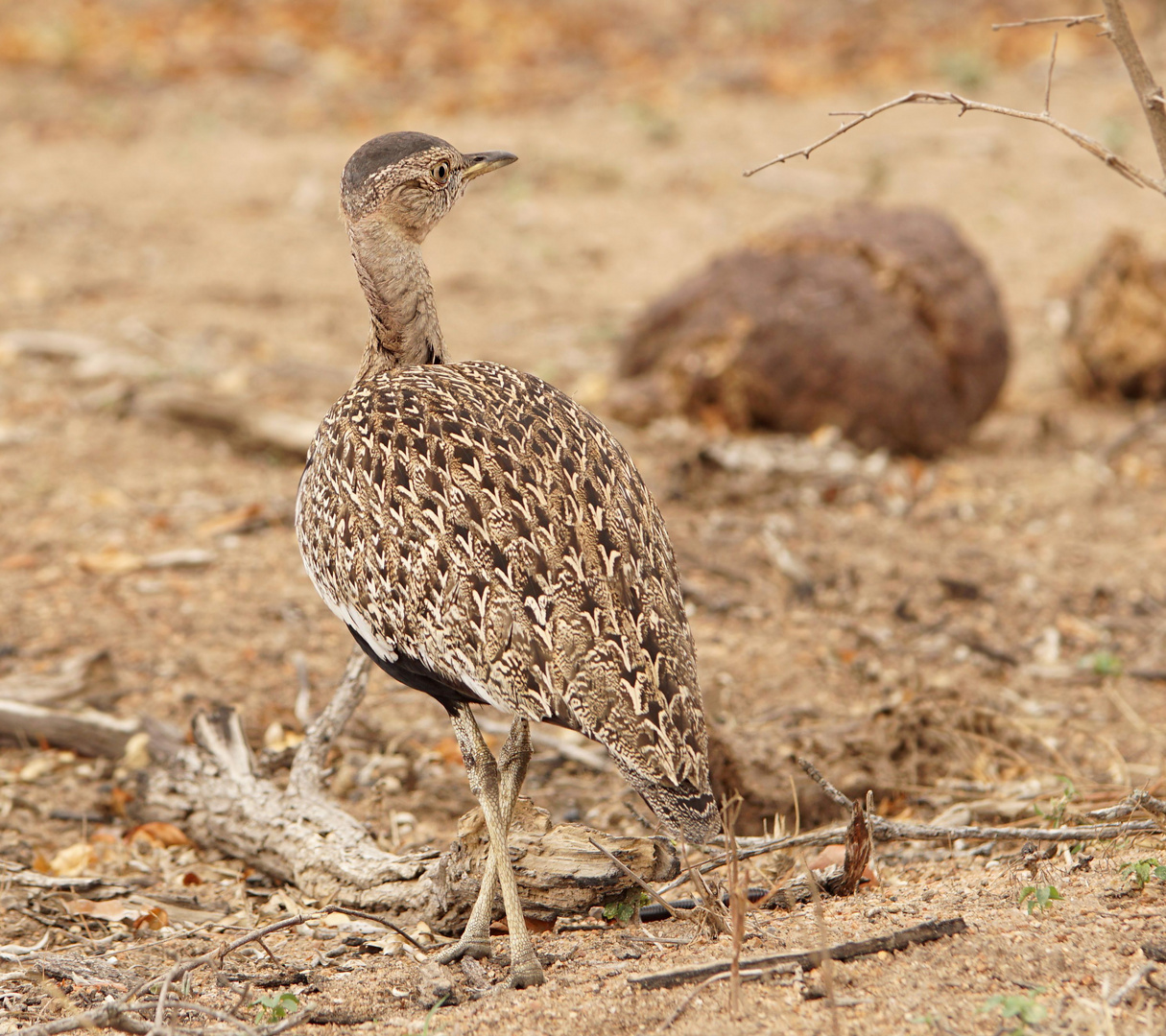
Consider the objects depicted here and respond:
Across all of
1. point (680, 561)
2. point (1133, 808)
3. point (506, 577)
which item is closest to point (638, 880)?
point (506, 577)

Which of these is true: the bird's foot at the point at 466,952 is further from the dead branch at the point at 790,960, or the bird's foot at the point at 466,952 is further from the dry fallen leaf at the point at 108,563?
the dry fallen leaf at the point at 108,563

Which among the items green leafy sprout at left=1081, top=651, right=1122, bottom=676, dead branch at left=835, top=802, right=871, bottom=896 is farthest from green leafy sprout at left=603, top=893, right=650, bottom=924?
green leafy sprout at left=1081, top=651, right=1122, bottom=676

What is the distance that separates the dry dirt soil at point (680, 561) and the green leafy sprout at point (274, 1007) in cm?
8

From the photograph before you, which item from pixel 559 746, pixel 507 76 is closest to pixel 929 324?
pixel 559 746

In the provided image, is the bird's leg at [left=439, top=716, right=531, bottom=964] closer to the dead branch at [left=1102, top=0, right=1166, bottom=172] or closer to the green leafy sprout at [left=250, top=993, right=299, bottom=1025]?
the green leafy sprout at [left=250, top=993, right=299, bottom=1025]

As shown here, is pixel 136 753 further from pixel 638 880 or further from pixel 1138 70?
pixel 1138 70

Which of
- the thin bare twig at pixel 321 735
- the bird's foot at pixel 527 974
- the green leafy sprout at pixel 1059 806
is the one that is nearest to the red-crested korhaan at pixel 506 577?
the bird's foot at pixel 527 974

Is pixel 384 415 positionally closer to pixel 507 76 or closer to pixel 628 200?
pixel 628 200

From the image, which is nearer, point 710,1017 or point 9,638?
point 710,1017

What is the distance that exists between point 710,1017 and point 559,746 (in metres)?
2.34

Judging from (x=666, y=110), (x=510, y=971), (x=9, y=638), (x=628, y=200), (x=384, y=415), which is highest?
(x=666, y=110)

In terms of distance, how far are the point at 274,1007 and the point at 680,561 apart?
3746 mm

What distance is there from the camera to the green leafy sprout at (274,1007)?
10.6ft

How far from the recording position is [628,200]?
13.4m
